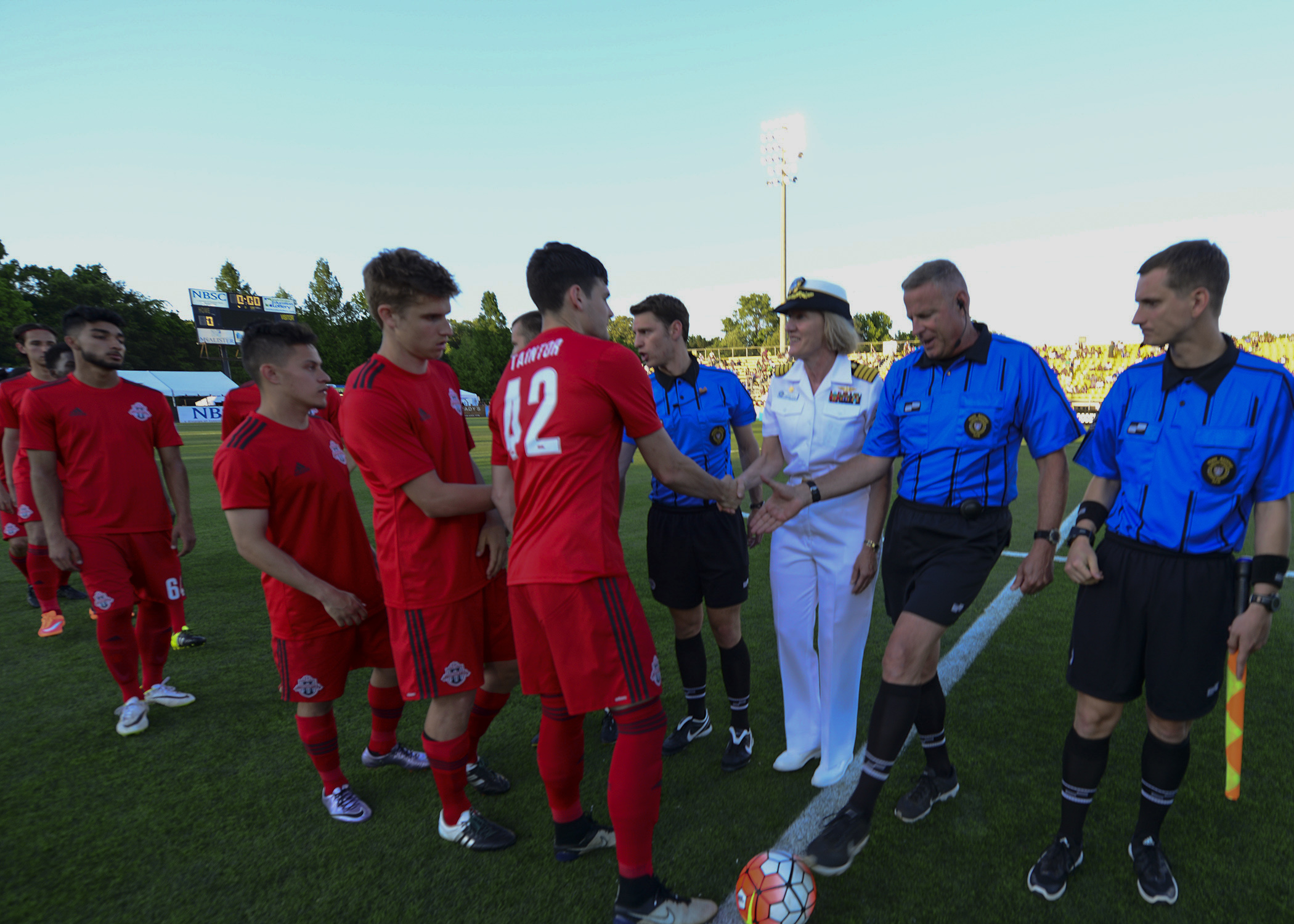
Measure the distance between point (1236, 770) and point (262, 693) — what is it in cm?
484

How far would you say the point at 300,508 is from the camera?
2818 millimetres

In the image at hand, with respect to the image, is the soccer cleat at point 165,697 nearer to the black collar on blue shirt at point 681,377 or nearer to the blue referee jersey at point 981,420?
the black collar on blue shirt at point 681,377

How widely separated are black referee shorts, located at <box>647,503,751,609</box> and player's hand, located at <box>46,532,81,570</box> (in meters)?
3.20

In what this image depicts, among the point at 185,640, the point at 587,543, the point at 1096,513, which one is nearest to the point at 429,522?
the point at 587,543

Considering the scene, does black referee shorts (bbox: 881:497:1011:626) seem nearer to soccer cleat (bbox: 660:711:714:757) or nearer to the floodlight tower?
soccer cleat (bbox: 660:711:714:757)

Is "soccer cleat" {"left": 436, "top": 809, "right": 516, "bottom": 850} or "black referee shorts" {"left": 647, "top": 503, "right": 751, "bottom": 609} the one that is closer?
"soccer cleat" {"left": 436, "top": 809, "right": 516, "bottom": 850}

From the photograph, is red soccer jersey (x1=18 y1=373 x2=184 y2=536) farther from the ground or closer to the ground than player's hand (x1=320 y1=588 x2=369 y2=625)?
farther from the ground

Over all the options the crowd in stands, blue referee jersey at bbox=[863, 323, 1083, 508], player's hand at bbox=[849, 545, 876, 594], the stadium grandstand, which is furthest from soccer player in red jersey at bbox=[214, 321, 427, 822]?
the crowd in stands

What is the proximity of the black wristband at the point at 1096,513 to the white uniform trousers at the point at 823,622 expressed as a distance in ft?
2.87

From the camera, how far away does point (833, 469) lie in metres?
3.02

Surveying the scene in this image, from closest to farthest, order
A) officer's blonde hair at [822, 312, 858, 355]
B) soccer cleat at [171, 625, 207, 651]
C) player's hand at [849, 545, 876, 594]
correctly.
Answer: player's hand at [849, 545, 876, 594], officer's blonde hair at [822, 312, 858, 355], soccer cleat at [171, 625, 207, 651]

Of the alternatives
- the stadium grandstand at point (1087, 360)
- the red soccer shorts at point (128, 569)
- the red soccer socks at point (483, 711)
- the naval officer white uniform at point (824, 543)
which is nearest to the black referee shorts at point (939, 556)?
the naval officer white uniform at point (824, 543)

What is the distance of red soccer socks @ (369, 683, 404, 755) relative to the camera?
315 cm

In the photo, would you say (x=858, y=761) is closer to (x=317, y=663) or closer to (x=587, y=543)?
(x=587, y=543)
